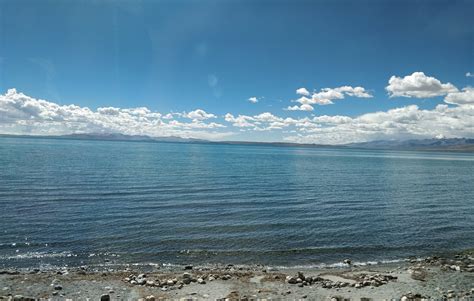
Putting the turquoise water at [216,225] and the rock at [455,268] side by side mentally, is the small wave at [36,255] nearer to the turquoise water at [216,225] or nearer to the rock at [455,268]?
the turquoise water at [216,225]

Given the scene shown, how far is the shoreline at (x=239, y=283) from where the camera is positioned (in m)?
15.7

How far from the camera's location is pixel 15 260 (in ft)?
67.9

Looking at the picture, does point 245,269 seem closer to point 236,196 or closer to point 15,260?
point 15,260

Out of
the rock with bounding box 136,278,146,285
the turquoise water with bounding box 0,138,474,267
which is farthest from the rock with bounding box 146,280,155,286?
the turquoise water with bounding box 0,138,474,267

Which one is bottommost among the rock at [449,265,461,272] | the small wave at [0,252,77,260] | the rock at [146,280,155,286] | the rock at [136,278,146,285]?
the small wave at [0,252,77,260]

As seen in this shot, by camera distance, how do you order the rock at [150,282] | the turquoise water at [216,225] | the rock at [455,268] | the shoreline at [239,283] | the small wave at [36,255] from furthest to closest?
the turquoise water at [216,225]
the small wave at [36,255]
the rock at [455,268]
the rock at [150,282]
the shoreline at [239,283]

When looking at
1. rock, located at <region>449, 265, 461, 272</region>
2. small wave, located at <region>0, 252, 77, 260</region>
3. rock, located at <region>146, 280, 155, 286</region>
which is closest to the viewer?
rock, located at <region>146, 280, 155, 286</region>

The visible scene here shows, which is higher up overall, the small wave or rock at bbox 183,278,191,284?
rock at bbox 183,278,191,284

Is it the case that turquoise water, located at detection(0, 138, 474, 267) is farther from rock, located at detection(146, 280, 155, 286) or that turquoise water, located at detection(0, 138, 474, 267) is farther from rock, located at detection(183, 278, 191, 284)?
rock, located at detection(146, 280, 155, 286)

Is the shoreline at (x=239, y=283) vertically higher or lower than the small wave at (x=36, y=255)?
higher

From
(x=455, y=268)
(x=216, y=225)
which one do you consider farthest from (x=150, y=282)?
(x=455, y=268)

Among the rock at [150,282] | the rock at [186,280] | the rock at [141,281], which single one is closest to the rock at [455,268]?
the rock at [186,280]

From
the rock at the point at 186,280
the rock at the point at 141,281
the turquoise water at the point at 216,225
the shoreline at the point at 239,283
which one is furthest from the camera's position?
the turquoise water at the point at 216,225

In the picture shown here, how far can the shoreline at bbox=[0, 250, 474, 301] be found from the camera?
1572 centimetres
